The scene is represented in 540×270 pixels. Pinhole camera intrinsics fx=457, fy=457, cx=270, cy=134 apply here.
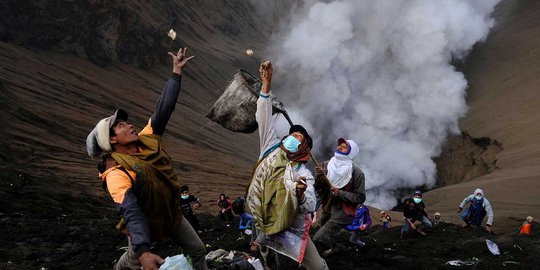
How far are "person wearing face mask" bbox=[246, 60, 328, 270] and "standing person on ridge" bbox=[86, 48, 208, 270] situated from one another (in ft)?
1.67

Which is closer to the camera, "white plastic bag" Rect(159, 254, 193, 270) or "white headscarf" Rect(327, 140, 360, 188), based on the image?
"white plastic bag" Rect(159, 254, 193, 270)

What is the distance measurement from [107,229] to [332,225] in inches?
163

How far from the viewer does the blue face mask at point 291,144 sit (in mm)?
3150

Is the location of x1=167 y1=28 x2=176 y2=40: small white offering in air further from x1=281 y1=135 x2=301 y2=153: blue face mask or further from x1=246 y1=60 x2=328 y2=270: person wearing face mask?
x1=281 y1=135 x2=301 y2=153: blue face mask

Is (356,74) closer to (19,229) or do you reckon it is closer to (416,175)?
(416,175)

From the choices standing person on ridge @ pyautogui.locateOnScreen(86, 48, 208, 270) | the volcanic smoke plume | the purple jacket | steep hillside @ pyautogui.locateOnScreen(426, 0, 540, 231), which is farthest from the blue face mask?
the volcanic smoke plume

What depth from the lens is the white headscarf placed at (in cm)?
483

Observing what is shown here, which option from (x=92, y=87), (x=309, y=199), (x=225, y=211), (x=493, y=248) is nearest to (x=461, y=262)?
(x=493, y=248)

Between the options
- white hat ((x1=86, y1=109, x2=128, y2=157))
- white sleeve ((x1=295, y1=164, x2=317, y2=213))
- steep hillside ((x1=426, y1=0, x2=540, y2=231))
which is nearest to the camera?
white hat ((x1=86, y1=109, x2=128, y2=157))

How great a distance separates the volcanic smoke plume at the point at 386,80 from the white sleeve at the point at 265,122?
2143 cm

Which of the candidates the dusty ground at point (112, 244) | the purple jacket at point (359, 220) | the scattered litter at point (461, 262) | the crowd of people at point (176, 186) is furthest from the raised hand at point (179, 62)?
the scattered litter at point (461, 262)

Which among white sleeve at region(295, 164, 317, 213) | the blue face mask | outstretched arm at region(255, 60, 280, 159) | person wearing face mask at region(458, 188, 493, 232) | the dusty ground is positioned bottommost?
the dusty ground

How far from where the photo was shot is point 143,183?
255 centimetres

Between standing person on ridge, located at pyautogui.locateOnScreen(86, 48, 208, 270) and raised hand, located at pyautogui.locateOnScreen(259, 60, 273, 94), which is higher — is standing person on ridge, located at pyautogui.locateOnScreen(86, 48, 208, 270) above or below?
below
